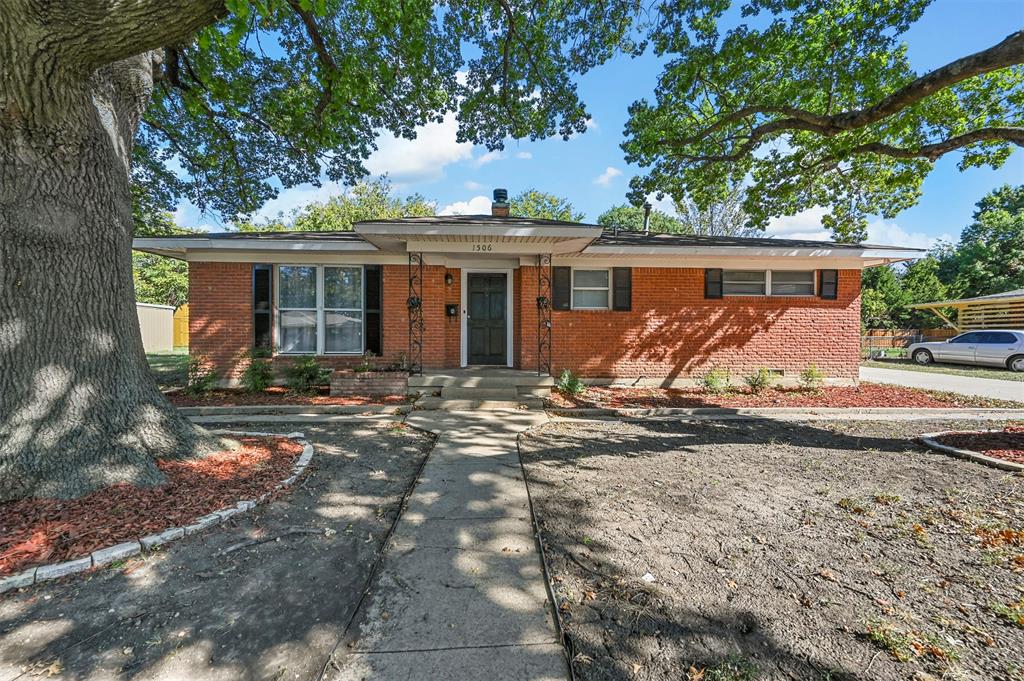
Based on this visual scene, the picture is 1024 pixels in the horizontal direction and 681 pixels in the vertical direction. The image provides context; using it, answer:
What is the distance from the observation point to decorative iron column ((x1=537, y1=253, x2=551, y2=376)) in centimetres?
947

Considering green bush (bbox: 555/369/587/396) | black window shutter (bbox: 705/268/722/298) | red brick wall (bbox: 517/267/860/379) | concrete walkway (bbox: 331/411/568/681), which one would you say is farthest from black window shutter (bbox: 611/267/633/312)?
concrete walkway (bbox: 331/411/568/681)

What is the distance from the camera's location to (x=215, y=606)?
2.47m

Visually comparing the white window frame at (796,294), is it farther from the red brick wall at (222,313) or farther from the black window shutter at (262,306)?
the red brick wall at (222,313)

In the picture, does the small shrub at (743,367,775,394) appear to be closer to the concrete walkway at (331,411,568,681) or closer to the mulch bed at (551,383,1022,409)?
the mulch bed at (551,383,1022,409)

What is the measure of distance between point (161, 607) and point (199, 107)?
8.51m

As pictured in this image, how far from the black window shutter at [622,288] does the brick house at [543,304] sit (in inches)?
1.3

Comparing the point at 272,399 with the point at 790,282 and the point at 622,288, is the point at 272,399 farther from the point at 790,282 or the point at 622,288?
the point at 790,282

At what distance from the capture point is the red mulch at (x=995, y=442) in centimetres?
529

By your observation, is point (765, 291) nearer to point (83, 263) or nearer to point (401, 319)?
point (401, 319)

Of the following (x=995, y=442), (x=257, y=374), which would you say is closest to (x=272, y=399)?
(x=257, y=374)

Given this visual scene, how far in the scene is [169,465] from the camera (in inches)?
164

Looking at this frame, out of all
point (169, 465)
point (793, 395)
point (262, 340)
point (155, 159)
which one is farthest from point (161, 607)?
point (155, 159)

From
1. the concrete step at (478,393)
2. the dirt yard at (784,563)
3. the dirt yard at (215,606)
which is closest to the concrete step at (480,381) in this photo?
the concrete step at (478,393)

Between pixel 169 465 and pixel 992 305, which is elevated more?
pixel 992 305
